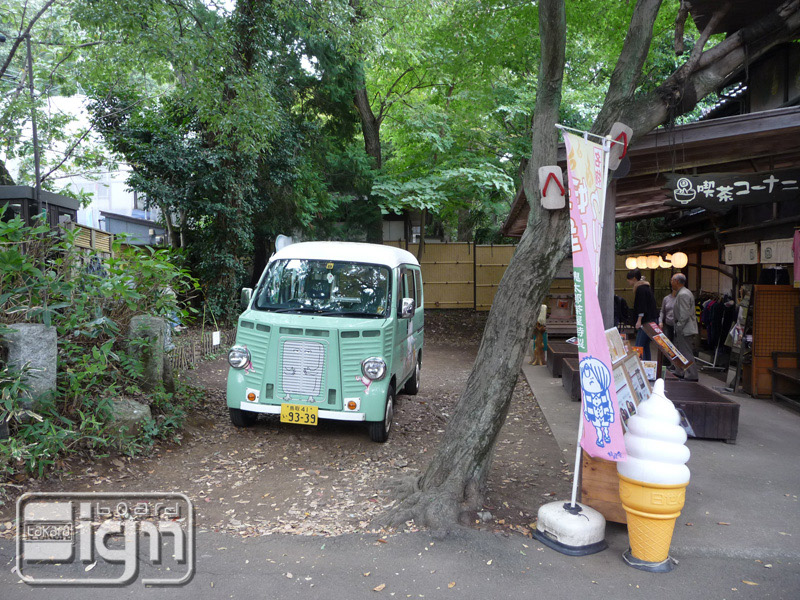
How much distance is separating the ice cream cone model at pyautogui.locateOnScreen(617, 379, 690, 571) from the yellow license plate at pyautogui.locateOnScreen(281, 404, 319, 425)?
342cm

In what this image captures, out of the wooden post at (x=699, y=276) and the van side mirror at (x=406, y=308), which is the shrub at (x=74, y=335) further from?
the wooden post at (x=699, y=276)

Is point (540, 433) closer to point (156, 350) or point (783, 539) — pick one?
point (783, 539)

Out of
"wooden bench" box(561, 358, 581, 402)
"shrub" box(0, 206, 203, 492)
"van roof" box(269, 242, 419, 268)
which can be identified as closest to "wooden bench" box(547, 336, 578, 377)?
"wooden bench" box(561, 358, 581, 402)

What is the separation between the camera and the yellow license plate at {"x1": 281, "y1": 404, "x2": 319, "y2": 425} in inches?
250

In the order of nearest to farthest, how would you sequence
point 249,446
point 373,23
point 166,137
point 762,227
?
point 249,446
point 762,227
point 373,23
point 166,137

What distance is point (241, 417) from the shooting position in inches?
274

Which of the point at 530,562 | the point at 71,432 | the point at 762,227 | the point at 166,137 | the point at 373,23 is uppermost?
the point at 373,23

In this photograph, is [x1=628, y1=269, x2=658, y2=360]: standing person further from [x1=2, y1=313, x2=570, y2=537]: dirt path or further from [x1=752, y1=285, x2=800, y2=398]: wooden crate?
[x1=2, y1=313, x2=570, y2=537]: dirt path

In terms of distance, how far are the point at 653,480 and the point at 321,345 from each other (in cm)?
371

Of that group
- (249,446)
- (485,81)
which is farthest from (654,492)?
(485,81)

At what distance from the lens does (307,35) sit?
13914 mm

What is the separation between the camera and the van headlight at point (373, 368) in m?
6.43

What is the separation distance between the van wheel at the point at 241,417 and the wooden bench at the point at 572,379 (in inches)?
180

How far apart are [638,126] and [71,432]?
5.54 metres
